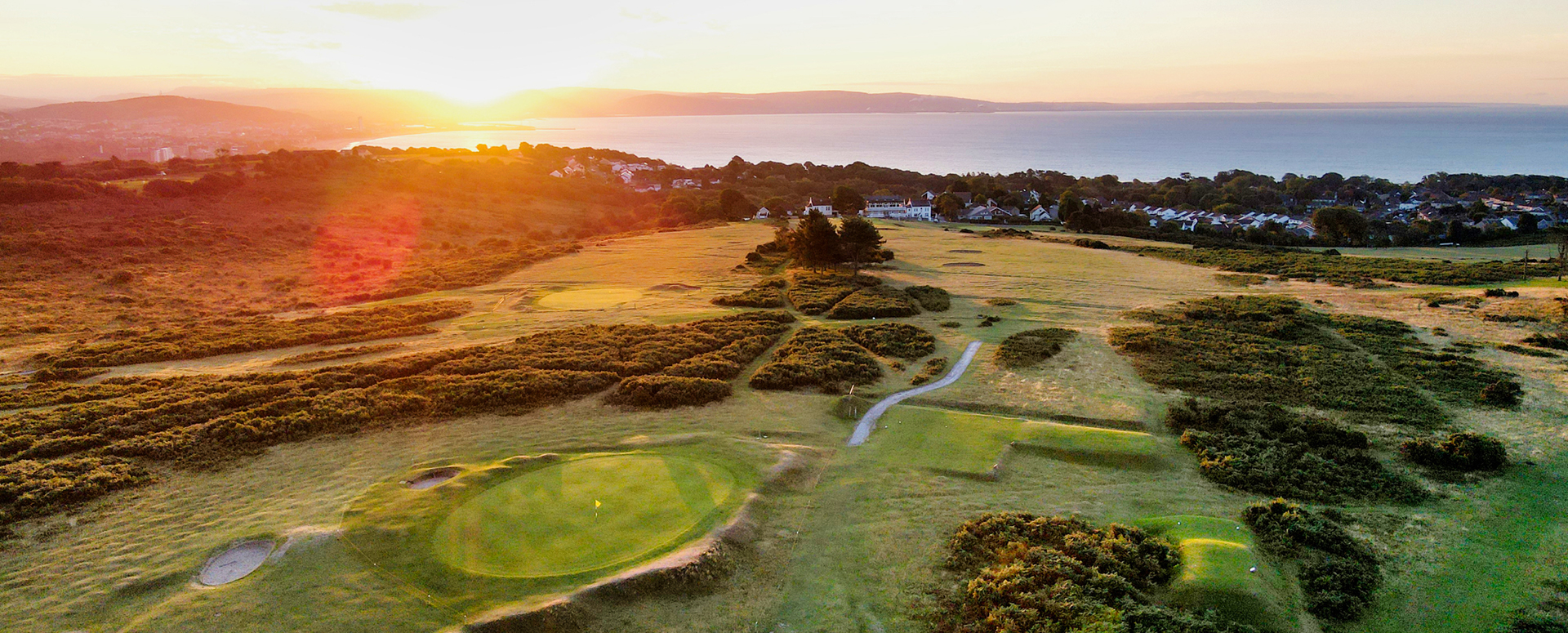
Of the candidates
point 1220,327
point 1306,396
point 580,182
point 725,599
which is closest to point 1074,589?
point 725,599

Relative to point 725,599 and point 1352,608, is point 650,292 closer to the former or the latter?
point 725,599

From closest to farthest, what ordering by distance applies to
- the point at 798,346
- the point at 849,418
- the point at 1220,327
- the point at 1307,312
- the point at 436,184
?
1. the point at 849,418
2. the point at 798,346
3. the point at 1220,327
4. the point at 1307,312
5. the point at 436,184

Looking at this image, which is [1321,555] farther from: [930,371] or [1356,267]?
[1356,267]

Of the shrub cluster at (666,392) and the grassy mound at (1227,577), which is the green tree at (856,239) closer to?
the shrub cluster at (666,392)

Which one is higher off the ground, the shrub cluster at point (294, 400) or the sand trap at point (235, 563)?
the shrub cluster at point (294, 400)

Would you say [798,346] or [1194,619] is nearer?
[1194,619]

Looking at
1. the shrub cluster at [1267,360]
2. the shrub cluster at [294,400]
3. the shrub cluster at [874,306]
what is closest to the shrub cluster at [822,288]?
the shrub cluster at [874,306]

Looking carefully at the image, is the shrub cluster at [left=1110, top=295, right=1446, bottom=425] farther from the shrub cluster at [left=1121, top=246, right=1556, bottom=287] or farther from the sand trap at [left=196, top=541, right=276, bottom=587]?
the sand trap at [left=196, top=541, right=276, bottom=587]
